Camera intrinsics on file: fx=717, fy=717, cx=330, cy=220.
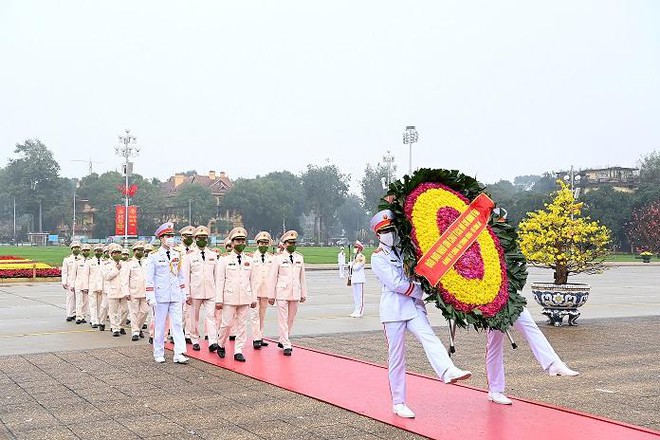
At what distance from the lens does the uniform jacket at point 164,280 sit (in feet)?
34.6

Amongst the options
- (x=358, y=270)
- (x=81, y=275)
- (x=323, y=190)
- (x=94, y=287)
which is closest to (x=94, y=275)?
(x=94, y=287)

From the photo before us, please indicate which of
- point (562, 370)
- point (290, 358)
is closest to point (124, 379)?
point (290, 358)

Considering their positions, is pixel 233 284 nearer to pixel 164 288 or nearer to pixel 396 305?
pixel 164 288

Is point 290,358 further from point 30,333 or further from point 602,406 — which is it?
point 30,333

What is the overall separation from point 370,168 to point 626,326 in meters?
98.0

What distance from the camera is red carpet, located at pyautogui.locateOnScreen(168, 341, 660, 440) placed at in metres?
6.27

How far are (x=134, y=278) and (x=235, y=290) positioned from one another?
317cm

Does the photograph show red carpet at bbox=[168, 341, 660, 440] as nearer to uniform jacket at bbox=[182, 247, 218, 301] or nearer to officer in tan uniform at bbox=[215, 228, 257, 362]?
officer in tan uniform at bbox=[215, 228, 257, 362]

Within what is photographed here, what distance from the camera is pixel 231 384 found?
8523mm

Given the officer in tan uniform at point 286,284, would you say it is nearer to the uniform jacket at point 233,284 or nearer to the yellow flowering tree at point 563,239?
the uniform jacket at point 233,284

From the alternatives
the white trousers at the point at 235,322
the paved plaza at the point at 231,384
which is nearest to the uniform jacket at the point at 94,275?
the paved plaza at the point at 231,384

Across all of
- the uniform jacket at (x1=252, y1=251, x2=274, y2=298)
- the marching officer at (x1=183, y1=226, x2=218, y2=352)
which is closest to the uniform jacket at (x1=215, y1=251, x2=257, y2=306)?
the marching officer at (x1=183, y1=226, x2=218, y2=352)

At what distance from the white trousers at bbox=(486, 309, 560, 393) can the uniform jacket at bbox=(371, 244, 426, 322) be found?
0.89m

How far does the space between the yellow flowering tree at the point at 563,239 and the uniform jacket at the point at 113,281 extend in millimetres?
7788
